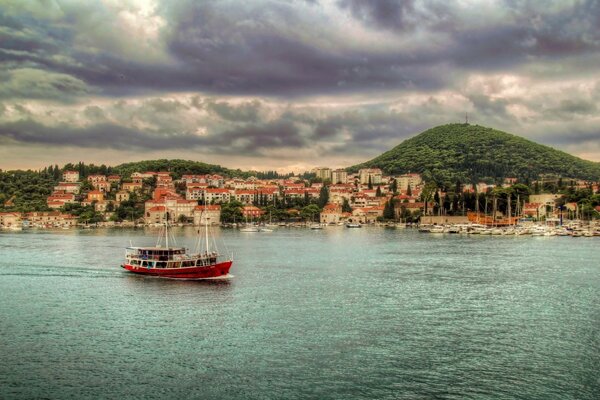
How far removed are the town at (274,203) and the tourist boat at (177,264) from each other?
179 ft

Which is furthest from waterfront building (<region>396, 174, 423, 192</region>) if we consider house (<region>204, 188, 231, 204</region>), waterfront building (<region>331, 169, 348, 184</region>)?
house (<region>204, 188, 231, 204</region>)

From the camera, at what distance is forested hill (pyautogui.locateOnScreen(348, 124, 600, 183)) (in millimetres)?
165500

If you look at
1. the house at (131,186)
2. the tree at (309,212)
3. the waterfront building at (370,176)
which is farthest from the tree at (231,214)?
the waterfront building at (370,176)

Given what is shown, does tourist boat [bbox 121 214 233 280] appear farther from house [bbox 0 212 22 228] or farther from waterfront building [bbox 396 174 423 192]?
waterfront building [bbox 396 174 423 192]

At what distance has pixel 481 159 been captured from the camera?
17275 centimetres

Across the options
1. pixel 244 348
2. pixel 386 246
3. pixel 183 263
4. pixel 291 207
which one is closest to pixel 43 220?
pixel 291 207

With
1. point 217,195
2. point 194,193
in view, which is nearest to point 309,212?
point 217,195

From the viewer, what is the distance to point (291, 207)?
4813 inches

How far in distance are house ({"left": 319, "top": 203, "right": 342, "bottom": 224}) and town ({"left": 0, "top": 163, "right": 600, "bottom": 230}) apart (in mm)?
198

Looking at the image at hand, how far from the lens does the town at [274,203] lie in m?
96.3

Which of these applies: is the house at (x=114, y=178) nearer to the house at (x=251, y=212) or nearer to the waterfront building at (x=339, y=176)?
the house at (x=251, y=212)

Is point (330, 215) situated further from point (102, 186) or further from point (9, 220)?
point (9, 220)

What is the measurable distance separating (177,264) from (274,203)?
91.0m

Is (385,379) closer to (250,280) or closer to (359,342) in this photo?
(359,342)
